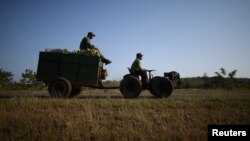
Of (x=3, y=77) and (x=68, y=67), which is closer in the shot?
(x=68, y=67)

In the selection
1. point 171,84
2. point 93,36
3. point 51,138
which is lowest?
point 51,138

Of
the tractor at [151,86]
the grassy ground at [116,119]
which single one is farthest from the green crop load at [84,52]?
the grassy ground at [116,119]

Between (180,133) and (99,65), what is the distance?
235 inches

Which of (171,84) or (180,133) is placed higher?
(171,84)

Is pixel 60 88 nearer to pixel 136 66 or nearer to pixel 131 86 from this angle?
pixel 131 86

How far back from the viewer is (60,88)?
1148cm

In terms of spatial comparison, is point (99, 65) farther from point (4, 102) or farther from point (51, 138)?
point (51, 138)

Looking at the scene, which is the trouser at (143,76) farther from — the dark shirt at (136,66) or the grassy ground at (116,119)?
the grassy ground at (116,119)

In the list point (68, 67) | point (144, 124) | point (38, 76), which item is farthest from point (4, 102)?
point (144, 124)

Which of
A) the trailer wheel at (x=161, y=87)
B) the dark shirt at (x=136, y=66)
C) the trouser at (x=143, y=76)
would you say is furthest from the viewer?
the dark shirt at (x=136, y=66)

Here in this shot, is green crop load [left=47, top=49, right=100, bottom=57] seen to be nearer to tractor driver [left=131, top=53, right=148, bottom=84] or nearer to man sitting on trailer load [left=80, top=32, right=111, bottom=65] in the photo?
man sitting on trailer load [left=80, top=32, right=111, bottom=65]

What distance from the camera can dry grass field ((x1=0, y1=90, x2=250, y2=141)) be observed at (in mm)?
6285

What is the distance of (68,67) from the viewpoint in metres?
11.5

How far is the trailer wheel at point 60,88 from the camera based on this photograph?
11.3m
